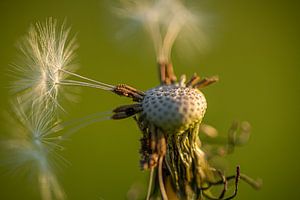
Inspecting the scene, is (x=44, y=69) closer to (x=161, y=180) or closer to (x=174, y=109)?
(x=174, y=109)

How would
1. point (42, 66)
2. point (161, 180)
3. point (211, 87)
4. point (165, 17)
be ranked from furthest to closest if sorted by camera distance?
point (211, 87)
point (165, 17)
point (42, 66)
point (161, 180)

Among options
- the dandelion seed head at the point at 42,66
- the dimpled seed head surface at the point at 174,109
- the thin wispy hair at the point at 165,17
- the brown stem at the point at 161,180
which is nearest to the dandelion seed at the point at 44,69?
the dandelion seed head at the point at 42,66

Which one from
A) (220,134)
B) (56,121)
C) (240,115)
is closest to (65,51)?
(56,121)

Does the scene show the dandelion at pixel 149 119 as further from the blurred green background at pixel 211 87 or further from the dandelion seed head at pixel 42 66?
the blurred green background at pixel 211 87

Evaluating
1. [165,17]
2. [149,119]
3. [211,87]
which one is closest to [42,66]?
[149,119]

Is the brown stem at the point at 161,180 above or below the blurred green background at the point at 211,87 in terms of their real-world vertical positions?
below

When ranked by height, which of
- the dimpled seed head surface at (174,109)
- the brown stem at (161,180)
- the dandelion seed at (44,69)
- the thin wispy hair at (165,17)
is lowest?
the brown stem at (161,180)
